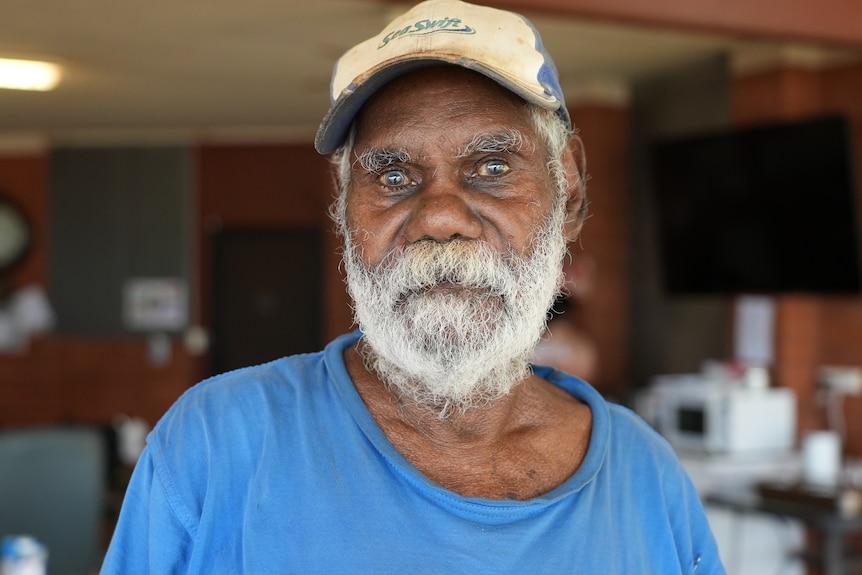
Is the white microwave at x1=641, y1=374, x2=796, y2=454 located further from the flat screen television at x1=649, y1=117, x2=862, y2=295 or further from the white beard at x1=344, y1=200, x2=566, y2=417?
the white beard at x1=344, y1=200, x2=566, y2=417

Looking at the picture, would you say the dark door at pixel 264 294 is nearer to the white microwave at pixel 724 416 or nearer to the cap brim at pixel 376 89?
the white microwave at pixel 724 416

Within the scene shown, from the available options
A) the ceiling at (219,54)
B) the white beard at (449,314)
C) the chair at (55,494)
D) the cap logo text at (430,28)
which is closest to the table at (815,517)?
the ceiling at (219,54)

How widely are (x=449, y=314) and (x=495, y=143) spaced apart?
0.21 meters

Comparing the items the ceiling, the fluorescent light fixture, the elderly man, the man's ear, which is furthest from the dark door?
the elderly man

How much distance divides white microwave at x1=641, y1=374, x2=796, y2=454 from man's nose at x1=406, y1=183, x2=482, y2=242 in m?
3.35

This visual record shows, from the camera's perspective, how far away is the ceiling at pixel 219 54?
12.3 feet

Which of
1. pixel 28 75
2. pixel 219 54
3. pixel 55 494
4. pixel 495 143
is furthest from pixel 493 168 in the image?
pixel 28 75

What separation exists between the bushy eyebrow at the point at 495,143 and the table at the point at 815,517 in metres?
2.73

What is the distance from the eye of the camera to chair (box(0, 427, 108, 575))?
2.97 m

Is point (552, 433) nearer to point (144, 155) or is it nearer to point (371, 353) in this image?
point (371, 353)

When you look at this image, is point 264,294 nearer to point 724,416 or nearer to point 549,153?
point 724,416

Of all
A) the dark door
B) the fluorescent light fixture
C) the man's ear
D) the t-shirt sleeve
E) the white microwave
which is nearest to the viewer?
the t-shirt sleeve

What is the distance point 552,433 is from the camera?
1.24m

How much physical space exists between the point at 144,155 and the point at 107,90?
6.24ft
